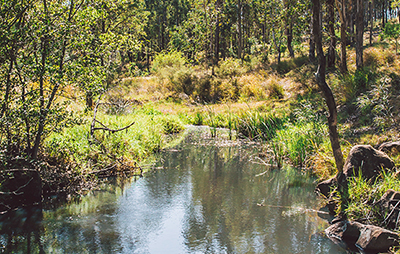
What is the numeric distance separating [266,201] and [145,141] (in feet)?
18.6

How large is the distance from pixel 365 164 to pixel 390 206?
137 centimetres

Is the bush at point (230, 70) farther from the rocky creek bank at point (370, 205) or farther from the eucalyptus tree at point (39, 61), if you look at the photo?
the eucalyptus tree at point (39, 61)

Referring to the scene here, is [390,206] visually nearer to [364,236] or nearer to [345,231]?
[364,236]

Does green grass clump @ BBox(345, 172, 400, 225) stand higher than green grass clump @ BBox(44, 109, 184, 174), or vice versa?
green grass clump @ BBox(44, 109, 184, 174)

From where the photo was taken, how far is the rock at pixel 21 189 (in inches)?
264

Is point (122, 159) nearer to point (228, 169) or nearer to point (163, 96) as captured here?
point (228, 169)

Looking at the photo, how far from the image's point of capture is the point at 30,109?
6.62 metres

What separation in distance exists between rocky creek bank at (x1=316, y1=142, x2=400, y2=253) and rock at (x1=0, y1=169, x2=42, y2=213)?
586 cm

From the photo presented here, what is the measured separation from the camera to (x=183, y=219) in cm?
673

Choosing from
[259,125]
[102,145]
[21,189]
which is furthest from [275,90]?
[21,189]

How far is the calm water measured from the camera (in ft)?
18.3

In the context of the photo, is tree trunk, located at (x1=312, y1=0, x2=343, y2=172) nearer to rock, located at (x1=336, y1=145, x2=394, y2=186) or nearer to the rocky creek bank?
rock, located at (x1=336, y1=145, x2=394, y2=186)

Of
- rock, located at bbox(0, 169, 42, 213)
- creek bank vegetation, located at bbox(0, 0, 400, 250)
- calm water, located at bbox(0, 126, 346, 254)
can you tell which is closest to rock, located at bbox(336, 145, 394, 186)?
creek bank vegetation, located at bbox(0, 0, 400, 250)

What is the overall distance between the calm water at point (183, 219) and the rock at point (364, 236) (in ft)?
0.77
